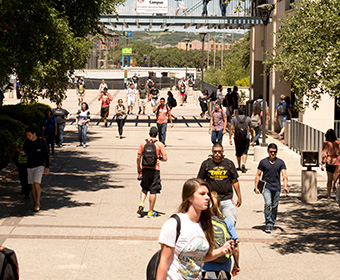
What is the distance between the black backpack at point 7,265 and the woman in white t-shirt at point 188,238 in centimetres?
122

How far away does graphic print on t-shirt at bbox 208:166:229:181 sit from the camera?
33.4 feet

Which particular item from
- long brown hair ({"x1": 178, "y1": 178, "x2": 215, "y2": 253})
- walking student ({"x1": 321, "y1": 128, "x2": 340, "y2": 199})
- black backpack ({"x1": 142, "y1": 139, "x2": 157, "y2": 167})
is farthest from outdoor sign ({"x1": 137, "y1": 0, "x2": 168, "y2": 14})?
long brown hair ({"x1": 178, "y1": 178, "x2": 215, "y2": 253})

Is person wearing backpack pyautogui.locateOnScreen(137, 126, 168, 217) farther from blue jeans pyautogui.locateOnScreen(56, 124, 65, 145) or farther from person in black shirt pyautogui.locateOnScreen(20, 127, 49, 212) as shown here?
blue jeans pyautogui.locateOnScreen(56, 124, 65, 145)

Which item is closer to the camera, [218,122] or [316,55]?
[316,55]

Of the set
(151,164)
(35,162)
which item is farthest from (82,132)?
(151,164)

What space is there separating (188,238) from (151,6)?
3476 cm

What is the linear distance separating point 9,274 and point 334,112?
21.8 meters

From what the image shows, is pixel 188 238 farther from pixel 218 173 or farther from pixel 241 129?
pixel 241 129

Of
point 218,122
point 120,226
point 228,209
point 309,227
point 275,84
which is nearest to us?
point 228,209

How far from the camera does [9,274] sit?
561 centimetres

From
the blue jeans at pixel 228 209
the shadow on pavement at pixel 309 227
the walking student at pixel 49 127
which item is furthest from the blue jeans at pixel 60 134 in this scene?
the blue jeans at pixel 228 209

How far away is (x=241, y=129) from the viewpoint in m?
18.0

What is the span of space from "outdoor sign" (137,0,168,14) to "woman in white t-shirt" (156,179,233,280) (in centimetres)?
3414

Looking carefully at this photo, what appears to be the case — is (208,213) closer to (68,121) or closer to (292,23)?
(292,23)
